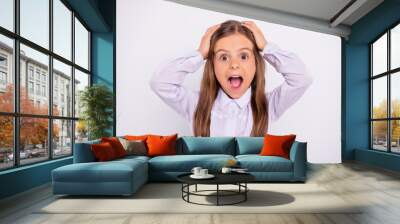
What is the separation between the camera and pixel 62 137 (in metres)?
6.57

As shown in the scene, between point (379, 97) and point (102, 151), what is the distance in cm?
627

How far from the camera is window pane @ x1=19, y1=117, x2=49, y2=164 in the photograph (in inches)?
202

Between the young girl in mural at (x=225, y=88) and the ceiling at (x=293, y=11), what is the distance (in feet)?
1.51

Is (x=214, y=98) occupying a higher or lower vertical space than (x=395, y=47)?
lower

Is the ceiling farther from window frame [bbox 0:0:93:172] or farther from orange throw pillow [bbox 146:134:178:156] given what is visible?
orange throw pillow [bbox 146:134:178:156]

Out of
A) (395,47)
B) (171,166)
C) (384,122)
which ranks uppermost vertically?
(395,47)

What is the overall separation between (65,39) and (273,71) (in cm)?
433

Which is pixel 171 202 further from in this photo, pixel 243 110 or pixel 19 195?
pixel 243 110

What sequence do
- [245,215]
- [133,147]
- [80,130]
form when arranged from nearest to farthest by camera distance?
[245,215] → [133,147] → [80,130]

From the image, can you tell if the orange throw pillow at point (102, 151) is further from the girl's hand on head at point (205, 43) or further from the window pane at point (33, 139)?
the girl's hand on head at point (205, 43)

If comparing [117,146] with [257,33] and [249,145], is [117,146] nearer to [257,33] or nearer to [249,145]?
[249,145]

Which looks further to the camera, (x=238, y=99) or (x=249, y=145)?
(x=238, y=99)

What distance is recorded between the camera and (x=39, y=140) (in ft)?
18.5

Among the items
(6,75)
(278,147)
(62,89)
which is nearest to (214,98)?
(278,147)
